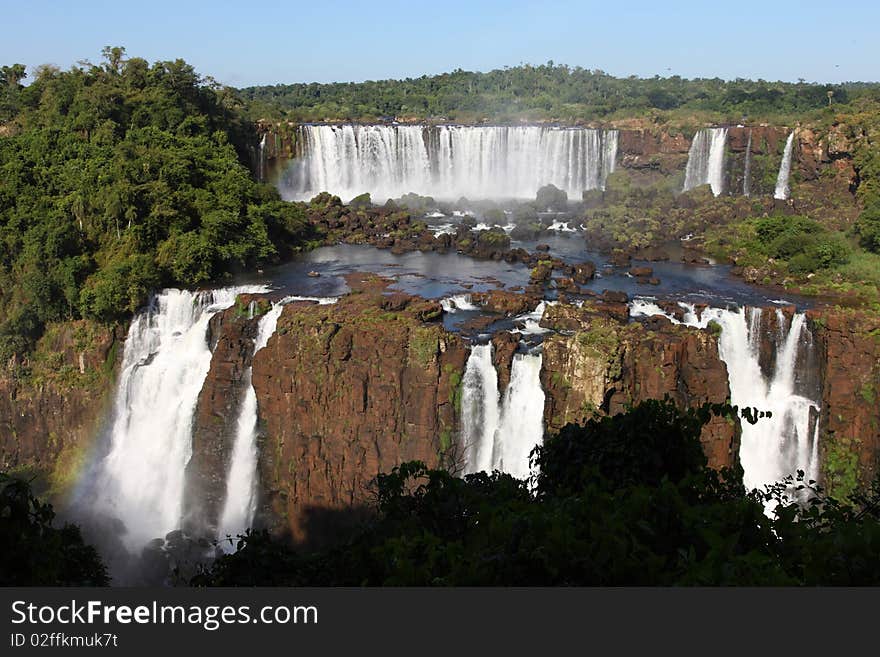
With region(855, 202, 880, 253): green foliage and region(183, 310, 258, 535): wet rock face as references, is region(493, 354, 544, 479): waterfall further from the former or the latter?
region(855, 202, 880, 253): green foliage

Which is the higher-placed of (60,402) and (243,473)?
(60,402)

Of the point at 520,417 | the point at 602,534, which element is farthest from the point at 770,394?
the point at 602,534

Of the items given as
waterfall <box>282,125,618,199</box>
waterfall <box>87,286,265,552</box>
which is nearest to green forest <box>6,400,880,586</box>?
waterfall <box>87,286,265,552</box>

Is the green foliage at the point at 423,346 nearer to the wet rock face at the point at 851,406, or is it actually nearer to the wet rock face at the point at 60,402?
the wet rock face at the point at 851,406

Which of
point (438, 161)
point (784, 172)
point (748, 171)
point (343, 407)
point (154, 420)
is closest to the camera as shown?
point (343, 407)

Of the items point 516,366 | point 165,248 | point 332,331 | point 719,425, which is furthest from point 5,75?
point 719,425

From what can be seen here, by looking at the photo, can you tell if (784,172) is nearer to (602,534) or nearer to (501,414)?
(501,414)

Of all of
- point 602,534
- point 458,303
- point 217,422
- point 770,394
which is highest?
point 602,534
